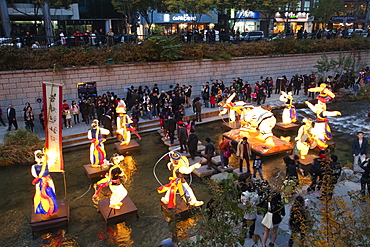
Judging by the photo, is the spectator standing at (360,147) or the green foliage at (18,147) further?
the green foliage at (18,147)

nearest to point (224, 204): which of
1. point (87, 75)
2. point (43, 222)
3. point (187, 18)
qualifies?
point (43, 222)

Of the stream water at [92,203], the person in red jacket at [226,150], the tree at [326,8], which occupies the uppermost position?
the tree at [326,8]

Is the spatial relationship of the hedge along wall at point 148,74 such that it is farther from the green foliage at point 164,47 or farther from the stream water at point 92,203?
the stream water at point 92,203

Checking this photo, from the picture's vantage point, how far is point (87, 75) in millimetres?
17812

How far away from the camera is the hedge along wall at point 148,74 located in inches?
639

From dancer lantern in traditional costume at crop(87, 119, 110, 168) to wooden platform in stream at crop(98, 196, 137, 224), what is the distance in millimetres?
2408

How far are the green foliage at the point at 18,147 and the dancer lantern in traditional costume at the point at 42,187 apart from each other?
4.70 m

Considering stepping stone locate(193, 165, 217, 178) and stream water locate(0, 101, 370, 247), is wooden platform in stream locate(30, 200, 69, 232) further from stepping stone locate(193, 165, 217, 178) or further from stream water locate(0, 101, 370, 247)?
stepping stone locate(193, 165, 217, 178)

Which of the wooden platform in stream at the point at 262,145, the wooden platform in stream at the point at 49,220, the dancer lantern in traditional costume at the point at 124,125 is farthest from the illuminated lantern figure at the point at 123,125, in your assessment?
the wooden platform in stream at the point at 49,220

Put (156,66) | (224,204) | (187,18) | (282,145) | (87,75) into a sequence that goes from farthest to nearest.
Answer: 1. (187,18)
2. (156,66)
3. (87,75)
4. (282,145)
5. (224,204)

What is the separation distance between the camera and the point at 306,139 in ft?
37.5

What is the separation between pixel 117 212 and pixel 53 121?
278 centimetres

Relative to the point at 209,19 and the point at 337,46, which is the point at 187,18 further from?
the point at 337,46

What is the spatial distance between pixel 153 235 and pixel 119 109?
6.23 metres
